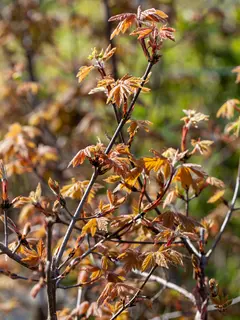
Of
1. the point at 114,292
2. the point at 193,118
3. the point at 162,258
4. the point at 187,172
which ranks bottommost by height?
the point at 114,292

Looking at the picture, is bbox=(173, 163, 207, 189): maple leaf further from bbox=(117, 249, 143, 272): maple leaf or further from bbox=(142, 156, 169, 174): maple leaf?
bbox=(117, 249, 143, 272): maple leaf

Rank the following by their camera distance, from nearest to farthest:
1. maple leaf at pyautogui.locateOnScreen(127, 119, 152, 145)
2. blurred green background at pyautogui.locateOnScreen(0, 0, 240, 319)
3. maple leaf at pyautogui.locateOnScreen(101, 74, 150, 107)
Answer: maple leaf at pyautogui.locateOnScreen(101, 74, 150, 107) < maple leaf at pyautogui.locateOnScreen(127, 119, 152, 145) < blurred green background at pyautogui.locateOnScreen(0, 0, 240, 319)

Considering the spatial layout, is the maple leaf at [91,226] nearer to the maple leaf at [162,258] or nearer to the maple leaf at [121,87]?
the maple leaf at [162,258]

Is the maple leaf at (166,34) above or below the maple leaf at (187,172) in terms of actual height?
above

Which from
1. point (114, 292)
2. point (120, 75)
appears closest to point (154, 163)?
point (114, 292)

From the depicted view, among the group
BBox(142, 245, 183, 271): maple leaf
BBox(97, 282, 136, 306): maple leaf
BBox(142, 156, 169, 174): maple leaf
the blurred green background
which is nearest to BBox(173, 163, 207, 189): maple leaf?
BBox(142, 156, 169, 174): maple leaf

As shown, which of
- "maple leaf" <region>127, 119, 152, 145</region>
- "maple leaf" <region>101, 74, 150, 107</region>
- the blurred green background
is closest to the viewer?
"maple leaf" <region>101, 74, 150, 107</region>

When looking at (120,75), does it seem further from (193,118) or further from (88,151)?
(88,151)

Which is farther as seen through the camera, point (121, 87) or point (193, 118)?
point (193, 118)

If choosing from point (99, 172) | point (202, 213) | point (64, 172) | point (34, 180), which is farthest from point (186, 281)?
point (99, 172)

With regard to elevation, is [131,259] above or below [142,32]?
below

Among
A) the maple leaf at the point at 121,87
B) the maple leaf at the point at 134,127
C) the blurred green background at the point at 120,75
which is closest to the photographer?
the maple leaf at the point at 121,87

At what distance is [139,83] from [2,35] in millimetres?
1824

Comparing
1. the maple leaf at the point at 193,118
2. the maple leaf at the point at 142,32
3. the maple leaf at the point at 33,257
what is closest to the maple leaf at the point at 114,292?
the maple leaf at the point at 33,257
